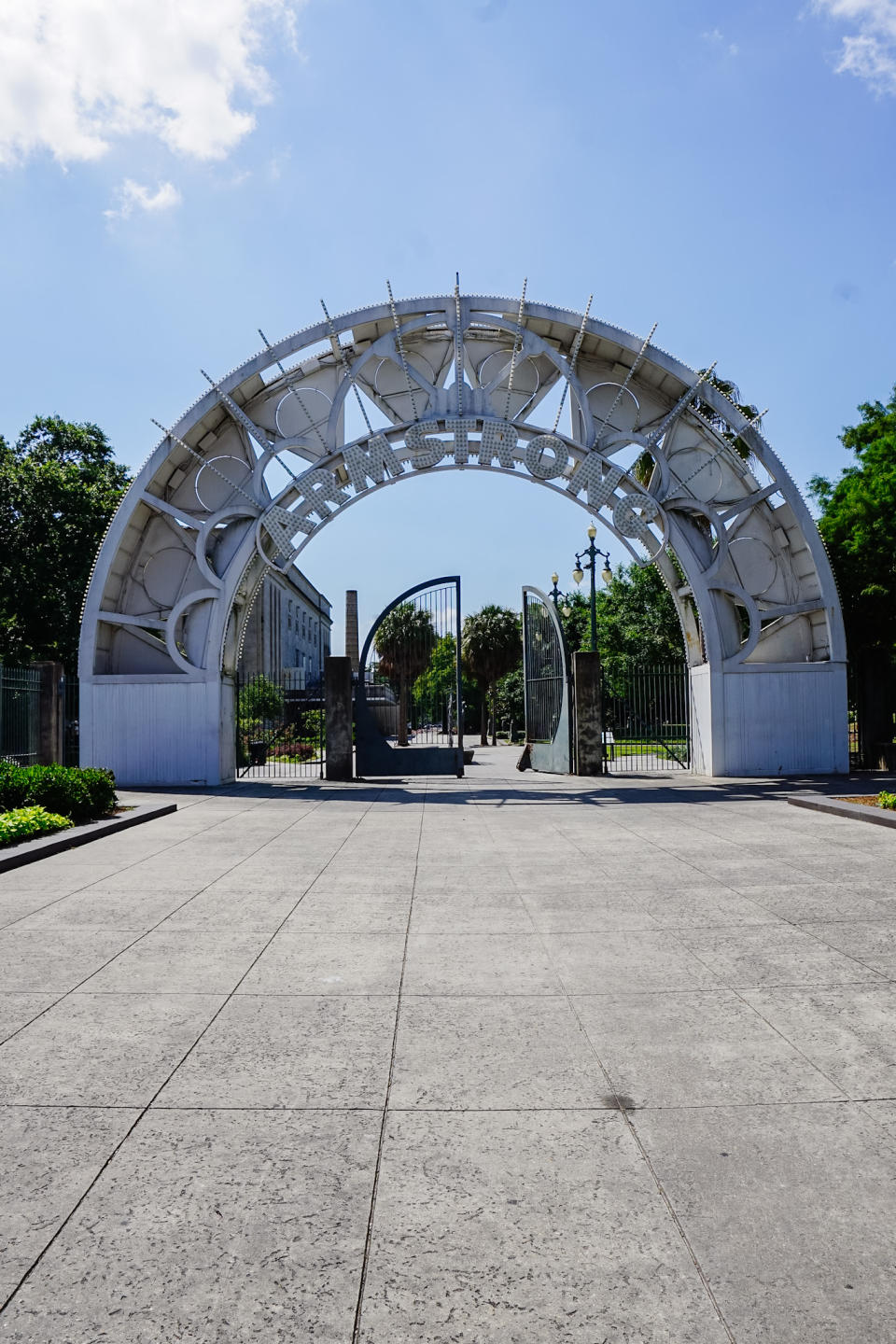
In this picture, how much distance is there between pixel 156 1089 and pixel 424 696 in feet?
65.0

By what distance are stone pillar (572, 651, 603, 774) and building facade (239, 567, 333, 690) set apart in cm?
2896

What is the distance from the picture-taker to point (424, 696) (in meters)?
23.8

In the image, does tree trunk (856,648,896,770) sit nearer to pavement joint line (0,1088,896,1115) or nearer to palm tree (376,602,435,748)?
palm tree (376,602,435,748)

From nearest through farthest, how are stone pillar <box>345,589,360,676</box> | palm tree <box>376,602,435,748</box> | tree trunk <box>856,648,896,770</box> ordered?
palm tree <box>376,602,435,748</box> → tree trunk <box>856,648,896,770</box> → stone pillar <box>345,589,360,676</box>

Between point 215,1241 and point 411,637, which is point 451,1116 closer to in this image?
point 215,1241

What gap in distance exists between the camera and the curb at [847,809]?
12.1 metres

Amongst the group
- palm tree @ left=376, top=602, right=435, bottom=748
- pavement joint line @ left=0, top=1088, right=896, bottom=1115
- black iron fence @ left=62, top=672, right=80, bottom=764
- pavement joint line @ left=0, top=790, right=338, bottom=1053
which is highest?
palm tree @ left=376, top=602, right=435, bottom=748

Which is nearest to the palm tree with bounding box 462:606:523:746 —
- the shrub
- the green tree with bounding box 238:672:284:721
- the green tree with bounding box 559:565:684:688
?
the green tree with bounding box 559:565:684:688

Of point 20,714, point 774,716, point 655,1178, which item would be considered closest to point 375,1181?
point 655,1178

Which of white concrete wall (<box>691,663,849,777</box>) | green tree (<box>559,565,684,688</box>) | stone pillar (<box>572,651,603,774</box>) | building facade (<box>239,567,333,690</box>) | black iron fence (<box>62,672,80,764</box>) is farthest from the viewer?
building facade (<box>239,567,333,690</box>)

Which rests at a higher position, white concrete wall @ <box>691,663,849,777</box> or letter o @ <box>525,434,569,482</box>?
letter o @ <box>525,434,569,482</box>

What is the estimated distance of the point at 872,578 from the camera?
2470 cm

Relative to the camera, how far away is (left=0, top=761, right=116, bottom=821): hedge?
41.3 feet

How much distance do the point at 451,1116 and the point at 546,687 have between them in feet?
72.3
